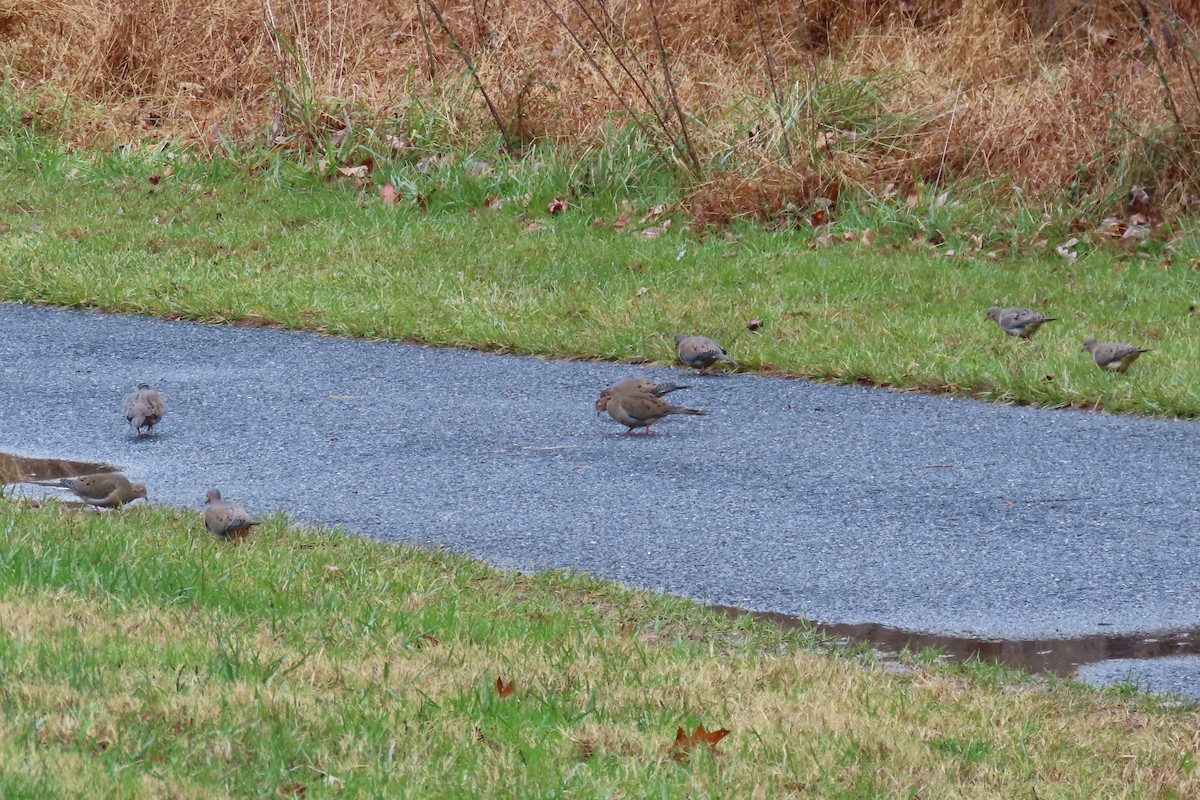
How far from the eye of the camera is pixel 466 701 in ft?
13.5

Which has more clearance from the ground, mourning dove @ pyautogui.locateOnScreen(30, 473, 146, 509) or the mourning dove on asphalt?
mourning dove @ pyautogui.locateOnScreen(30, 473, 146, 509)

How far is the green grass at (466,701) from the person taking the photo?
11.9ft

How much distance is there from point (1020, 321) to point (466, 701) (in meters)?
5.98

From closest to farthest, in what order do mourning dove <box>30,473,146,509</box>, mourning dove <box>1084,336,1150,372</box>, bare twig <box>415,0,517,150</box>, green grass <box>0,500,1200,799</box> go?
green grass <box>0,500,1200,799</box> < mourning dove <box>30,473,146,509</box> < mourning dove <box>1084,336,1150,372</box> < bare twig <box>415,0,517,150</box>

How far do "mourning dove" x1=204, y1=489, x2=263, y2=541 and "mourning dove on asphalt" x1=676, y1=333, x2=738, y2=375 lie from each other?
3.57m

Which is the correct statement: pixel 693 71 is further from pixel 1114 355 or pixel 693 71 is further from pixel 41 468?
pixel 41 468

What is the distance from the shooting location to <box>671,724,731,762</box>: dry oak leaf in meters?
3.88

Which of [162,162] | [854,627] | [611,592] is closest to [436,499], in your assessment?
[611,592]

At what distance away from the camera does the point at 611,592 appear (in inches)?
216

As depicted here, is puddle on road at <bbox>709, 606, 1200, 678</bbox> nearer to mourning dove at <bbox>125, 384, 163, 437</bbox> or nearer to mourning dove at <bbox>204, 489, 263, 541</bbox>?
mourning dove at <bbox>204, 489, 263, 541</bbox>

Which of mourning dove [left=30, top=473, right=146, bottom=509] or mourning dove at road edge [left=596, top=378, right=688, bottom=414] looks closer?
mourning dove [left=30, top=473, right=146, bottom=509]

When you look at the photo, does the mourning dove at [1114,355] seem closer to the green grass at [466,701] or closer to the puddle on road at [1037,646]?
the puddle on road at [1037,646]

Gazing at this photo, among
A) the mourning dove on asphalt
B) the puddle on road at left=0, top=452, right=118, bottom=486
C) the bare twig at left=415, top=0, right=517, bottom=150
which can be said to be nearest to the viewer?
the puddle on road at left=0, top=452, right=118, bottom=486

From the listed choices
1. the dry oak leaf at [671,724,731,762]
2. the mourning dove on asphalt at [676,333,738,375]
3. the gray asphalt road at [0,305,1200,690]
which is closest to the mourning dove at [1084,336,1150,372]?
the gray asphalt road at [0,305,1200,690]
